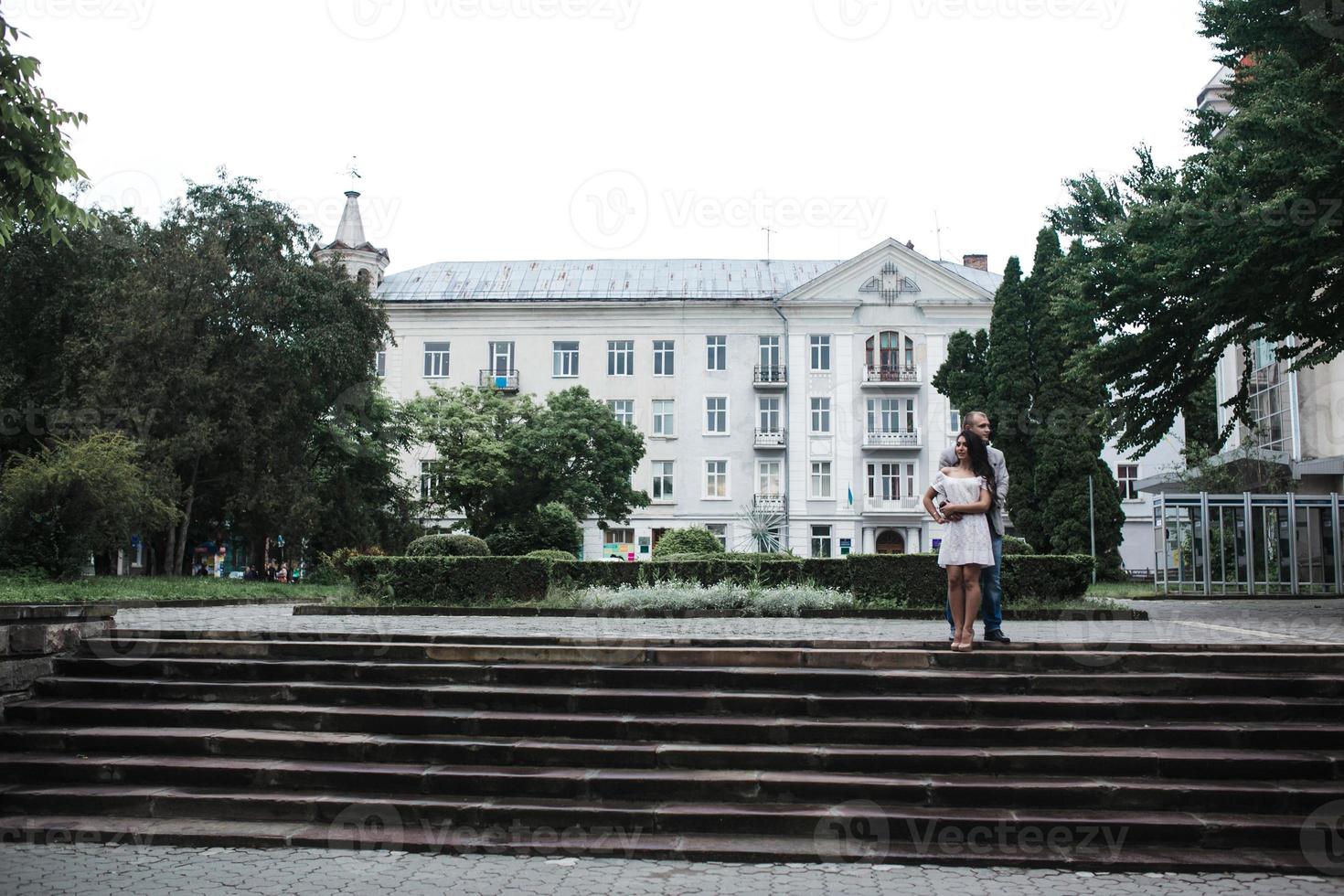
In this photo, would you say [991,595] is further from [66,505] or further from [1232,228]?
[66,505]

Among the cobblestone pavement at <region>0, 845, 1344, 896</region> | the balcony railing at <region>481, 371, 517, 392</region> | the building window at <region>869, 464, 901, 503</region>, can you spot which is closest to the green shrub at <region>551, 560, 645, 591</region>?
the cobblestone pavement at <region>0, 845, 1344, 896</region>

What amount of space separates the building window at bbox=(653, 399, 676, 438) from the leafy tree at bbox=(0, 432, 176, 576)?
30203 millimetres

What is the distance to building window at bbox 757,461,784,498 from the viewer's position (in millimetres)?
52719

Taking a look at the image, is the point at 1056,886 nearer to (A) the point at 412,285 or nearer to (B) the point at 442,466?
(B) the point at 442,466

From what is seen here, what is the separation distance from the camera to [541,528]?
3050cm

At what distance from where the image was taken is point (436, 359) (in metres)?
54.5

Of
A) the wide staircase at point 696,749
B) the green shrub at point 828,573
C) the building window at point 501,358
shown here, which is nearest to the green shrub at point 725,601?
the green shrub at point 828,573

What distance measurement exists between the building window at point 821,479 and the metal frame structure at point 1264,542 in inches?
1037

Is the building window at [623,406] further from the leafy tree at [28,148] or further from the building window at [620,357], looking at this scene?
the leafy tree at [28,148]

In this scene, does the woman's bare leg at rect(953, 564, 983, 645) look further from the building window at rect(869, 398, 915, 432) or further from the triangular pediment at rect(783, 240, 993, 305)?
the triangular pediment at rect(783, 240, 993, 305)

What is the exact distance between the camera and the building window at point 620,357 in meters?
54.2

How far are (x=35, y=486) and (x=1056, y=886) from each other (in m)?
24.5

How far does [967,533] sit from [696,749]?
303 centimetres

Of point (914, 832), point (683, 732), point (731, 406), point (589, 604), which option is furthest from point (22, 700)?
point (731, 406)
